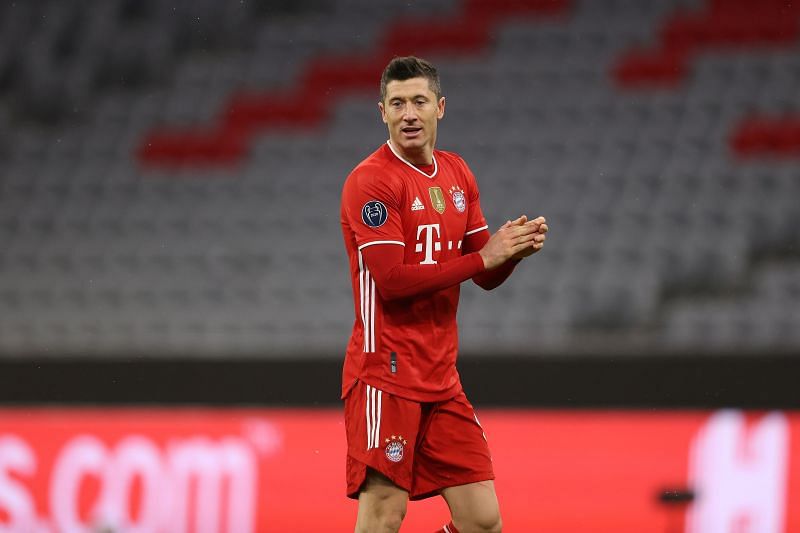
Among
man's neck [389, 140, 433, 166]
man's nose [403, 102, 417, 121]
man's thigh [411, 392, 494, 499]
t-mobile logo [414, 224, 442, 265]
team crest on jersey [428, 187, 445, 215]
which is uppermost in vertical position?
man's nose [403, 102, 417, 121]

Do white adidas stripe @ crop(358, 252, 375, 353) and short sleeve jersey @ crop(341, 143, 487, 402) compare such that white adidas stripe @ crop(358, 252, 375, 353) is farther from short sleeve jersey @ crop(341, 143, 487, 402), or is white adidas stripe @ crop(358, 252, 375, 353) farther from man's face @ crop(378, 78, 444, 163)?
man's face @ crop(378, 78, 444, 163)

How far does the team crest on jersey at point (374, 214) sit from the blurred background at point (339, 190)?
236 cm

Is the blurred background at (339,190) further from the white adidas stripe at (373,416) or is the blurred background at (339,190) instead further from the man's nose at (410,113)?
the man's nose at (410,113)

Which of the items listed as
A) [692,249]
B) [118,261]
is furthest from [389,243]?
[118,261]

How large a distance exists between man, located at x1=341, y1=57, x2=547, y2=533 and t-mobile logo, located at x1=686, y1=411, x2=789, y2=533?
1969 millimetres

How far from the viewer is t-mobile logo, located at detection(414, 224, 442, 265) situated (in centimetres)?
341

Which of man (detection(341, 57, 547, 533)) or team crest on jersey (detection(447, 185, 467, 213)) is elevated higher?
team crest on jersey (detection(447, 185, 467, 213))

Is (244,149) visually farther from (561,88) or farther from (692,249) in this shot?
(692,249)

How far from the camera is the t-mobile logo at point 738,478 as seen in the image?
5090 mm

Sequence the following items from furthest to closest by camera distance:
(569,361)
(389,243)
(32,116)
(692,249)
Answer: (32,116), (692,249), (569,361), (389,243)

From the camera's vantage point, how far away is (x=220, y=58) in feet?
30.0

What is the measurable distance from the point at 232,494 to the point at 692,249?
128 inches

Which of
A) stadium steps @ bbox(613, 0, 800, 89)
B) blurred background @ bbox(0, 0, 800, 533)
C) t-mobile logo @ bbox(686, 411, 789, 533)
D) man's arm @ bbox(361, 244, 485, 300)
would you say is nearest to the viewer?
man's arm @ bbox(361, 244, 485, 300)

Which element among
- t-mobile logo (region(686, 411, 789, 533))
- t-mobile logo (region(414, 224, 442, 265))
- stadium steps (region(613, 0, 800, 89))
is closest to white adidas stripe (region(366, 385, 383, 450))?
t-mobile logo (region(414, 224, 442, 265))
